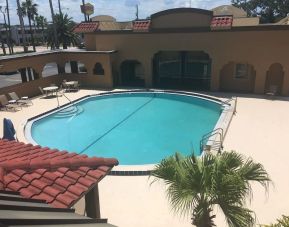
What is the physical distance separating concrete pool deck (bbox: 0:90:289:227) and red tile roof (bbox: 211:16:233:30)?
7.67 m

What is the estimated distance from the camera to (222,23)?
72.6 feet

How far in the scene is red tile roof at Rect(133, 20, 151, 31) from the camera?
24.8m

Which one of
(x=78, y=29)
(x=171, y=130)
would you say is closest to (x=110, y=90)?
(x=78, y=29)

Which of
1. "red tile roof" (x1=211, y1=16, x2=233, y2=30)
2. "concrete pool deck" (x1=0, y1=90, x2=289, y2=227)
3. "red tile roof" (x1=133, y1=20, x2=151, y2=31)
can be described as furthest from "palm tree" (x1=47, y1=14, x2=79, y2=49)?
"concrete pool deck" (x1=0, y1=90, x2=289, y2=227)

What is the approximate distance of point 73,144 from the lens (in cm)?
1669

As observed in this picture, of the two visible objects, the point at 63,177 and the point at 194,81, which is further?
the point at 194,81

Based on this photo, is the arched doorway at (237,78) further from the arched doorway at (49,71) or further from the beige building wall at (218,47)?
the arched doorway at (49,71)

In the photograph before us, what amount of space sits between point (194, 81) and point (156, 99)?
492cm

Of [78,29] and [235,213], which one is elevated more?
[78,29]

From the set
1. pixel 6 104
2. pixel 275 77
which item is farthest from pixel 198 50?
pixel 6 104

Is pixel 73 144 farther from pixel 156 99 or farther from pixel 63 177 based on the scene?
pixel 63 177

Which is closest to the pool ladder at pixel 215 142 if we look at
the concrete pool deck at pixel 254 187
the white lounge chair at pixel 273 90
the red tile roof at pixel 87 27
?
Answer: the concrete pool deck at pixel 254 187

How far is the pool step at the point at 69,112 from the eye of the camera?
813 inches

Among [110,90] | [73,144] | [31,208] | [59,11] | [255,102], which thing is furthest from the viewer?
[59,11]
